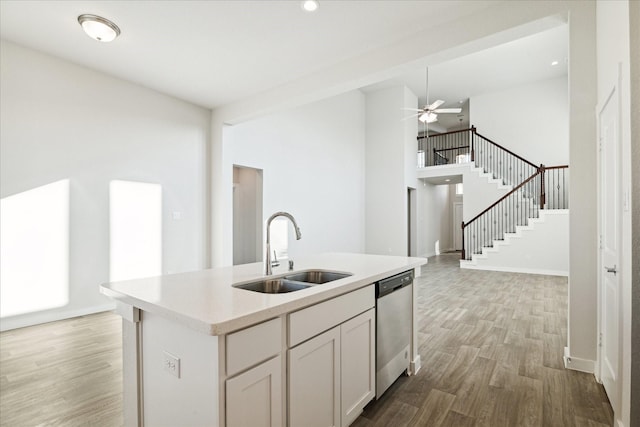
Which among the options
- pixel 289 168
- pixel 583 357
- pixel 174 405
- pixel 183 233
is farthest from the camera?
pixel 289 168

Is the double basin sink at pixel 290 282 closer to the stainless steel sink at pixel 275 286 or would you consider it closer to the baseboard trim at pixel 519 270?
the stainless steel sink at pixel 275 286

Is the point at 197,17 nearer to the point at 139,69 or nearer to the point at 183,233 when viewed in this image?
the point at 139,69

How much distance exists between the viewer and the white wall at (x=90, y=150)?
3.58 metres

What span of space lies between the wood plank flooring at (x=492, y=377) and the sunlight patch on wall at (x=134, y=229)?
12.7 ft

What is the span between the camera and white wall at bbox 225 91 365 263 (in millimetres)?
6098

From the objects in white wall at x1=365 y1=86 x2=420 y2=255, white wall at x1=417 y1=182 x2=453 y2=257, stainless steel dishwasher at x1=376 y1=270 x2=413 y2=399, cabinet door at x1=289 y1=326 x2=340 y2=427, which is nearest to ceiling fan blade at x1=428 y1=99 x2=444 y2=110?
white wall at x1=365 y1=86 x2=420 y2=255

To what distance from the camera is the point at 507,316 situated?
4.05 meters

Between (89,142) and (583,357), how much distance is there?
5725 millimetres

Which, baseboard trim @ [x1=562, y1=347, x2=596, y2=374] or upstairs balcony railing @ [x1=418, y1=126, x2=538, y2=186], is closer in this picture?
baseboard trim @ [x1=562, y1=347, x2=596, y2=374]

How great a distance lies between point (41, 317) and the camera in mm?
3705

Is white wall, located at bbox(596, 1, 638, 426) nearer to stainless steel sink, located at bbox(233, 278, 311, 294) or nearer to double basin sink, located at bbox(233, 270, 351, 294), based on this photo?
double basin sink, located at bbox(233, 270, 351, 294)

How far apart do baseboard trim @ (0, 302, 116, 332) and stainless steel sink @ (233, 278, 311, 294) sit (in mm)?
3436

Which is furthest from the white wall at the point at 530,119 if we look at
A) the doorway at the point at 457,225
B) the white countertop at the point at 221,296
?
the white countertop at the point at 221,296

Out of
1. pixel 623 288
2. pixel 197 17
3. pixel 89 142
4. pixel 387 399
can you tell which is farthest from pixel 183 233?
pixel 623 288
